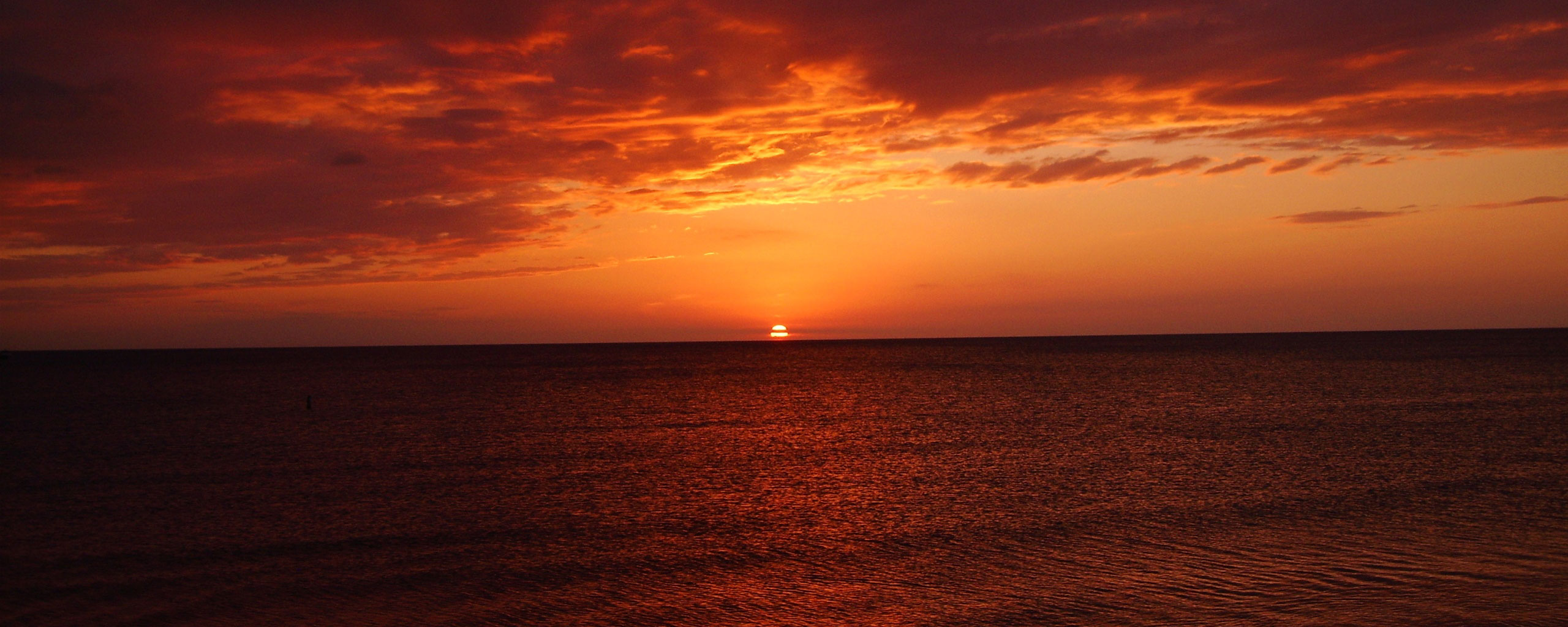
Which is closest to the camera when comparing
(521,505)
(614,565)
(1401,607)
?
(1401,607)

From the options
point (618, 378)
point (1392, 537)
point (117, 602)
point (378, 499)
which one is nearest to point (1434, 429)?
point (1392, 537)

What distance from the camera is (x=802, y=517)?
25750mm

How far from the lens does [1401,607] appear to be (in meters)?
16.5

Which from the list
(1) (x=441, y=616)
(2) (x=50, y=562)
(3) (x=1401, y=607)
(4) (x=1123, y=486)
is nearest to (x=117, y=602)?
(2) (x=50, y=562)

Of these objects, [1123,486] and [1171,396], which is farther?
[1171,396]

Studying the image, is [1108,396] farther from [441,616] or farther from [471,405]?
[441,616]

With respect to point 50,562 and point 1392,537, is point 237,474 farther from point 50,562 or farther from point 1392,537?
point 1392,537

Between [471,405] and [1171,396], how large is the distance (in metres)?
51.2

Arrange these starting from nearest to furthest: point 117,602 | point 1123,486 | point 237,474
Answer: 1. point 117,602
2. point 1123,486
3. point 237,474

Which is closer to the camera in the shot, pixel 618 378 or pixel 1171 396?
pixel 1171 396

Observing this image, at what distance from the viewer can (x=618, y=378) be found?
113875 millimetres

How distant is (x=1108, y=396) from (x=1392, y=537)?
52378 mm

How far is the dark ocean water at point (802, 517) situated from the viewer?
17266 millimetres

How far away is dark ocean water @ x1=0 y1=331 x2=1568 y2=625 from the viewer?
→ 17.3 metres
